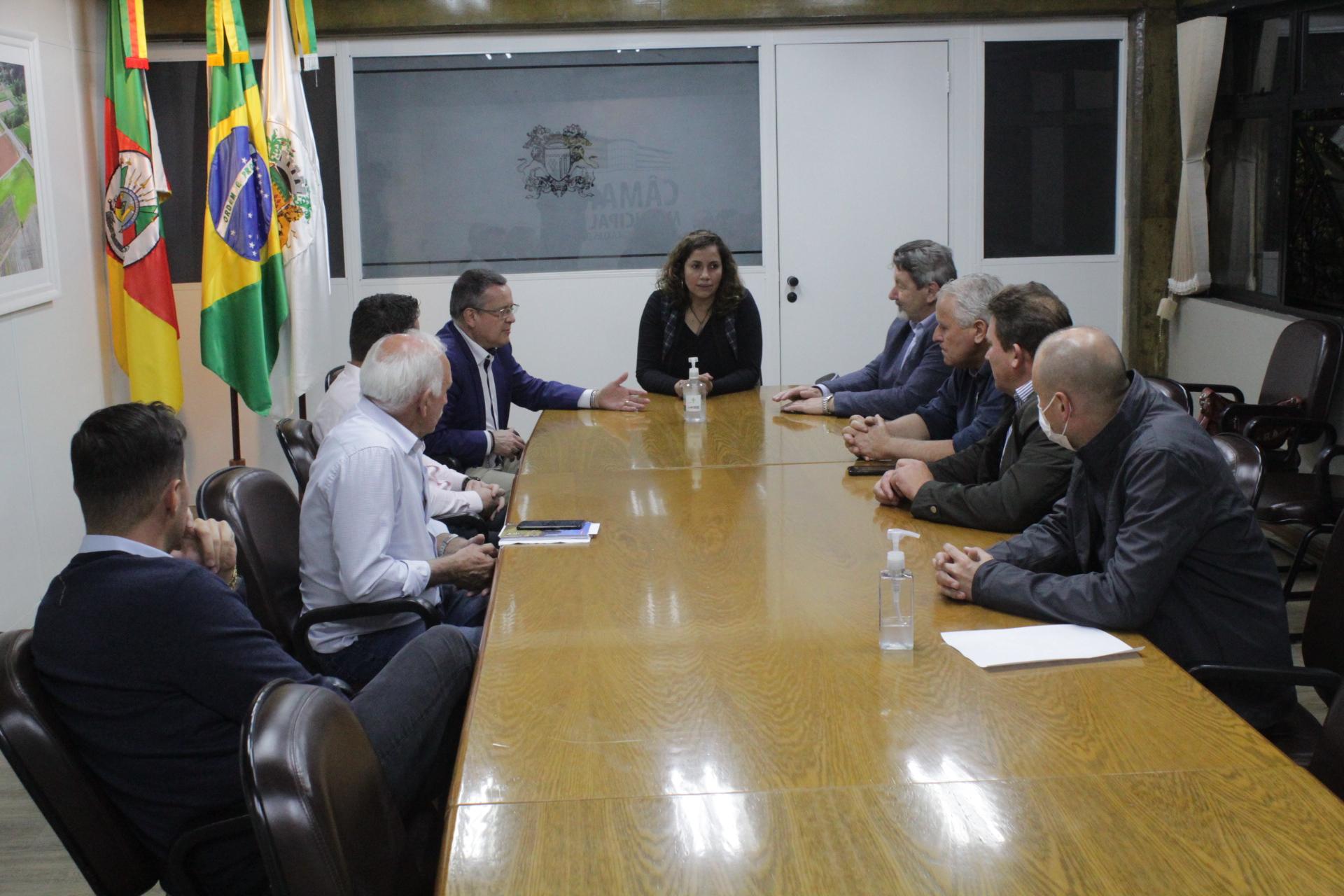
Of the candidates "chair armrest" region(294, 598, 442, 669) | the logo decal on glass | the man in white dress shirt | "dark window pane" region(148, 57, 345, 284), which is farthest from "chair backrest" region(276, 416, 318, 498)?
the logo decal on glass

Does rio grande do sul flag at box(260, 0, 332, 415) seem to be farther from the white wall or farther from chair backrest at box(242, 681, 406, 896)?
chair backrest at box(242, 681, 406, 896)

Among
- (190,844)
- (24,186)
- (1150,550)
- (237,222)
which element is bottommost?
(190,844)

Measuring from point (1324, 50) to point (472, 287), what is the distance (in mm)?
3755

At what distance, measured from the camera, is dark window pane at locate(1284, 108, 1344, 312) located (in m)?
5.36

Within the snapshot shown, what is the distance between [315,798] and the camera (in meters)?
1.50

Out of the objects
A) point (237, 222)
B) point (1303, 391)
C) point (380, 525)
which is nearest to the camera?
point (380, 525)

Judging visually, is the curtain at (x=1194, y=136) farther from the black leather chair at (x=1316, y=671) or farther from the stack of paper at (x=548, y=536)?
the stack of paper at (x=548, y=536)

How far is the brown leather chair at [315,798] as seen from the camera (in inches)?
57.9

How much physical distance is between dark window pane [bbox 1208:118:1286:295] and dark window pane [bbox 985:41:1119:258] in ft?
1.72

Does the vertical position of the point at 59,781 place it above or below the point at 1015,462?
below

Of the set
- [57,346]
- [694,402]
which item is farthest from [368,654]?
[57,346]

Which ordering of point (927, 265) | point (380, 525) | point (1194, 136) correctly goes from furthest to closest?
point (1194, 136) < point (927, 265) < point (380, 525)

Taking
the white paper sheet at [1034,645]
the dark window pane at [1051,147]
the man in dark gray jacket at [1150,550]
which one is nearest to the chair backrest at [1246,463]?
the man in dark gray jacket at [1150,550]

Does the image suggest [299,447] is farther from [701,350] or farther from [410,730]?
[701,350]
